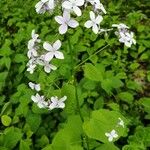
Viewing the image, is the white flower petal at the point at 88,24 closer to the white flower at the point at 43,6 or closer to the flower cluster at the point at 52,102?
the white flower at the point at 43,6

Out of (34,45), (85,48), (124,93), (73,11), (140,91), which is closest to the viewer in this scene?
(73,11)

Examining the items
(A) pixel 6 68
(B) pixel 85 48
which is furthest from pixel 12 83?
(B) pixel 85 48

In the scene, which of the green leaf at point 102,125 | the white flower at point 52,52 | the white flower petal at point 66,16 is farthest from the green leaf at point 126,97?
the white flower petal at point 66,16

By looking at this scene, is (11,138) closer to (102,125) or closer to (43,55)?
(102,125)

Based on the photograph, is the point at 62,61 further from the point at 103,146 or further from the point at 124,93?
the point at 103,146

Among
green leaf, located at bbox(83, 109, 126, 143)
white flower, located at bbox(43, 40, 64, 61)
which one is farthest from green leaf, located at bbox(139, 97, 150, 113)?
white flower, located at bbox(43, 40, 64, 61)

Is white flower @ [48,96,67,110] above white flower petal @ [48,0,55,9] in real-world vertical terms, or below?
below

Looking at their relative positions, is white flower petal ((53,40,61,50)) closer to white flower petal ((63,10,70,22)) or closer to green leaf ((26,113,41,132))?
white flower petal ((63,10,70,22))
